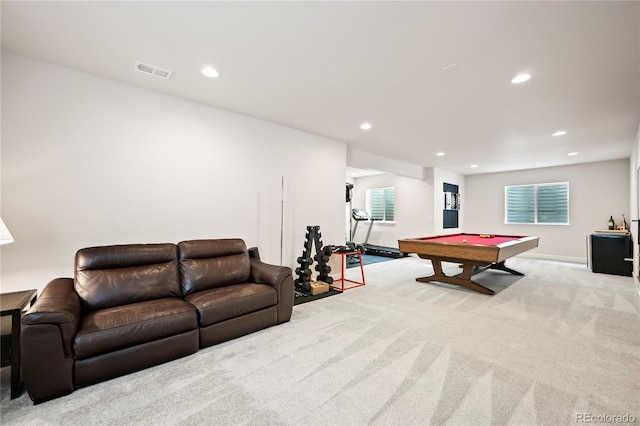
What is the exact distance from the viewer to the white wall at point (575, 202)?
6.92 meters

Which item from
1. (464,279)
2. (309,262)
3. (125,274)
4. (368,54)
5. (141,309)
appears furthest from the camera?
(464,279)

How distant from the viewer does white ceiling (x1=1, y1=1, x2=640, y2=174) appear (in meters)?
2.00

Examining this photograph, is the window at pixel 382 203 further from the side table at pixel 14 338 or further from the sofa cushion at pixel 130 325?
the side table at pixel 14 338

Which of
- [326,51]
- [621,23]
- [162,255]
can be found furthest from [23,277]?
[621,23]

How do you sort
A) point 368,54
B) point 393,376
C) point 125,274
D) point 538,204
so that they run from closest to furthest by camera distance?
point 393,376, point 368,54, point 125,274, point 538,204

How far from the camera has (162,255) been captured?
9.84 feet

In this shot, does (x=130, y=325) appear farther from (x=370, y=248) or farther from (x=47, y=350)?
(x=370, y=248)

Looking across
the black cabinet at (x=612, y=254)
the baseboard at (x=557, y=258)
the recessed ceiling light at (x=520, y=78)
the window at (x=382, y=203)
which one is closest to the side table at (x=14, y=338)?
the recessed ceiling light at (x=520, y=78)

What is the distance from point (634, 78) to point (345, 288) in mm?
4189

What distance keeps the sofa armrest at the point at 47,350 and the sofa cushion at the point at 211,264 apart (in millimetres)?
1077

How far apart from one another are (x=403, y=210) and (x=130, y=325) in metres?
7.94

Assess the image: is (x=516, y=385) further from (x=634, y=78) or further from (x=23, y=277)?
(x=23, y=277)

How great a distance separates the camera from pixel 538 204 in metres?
8.12

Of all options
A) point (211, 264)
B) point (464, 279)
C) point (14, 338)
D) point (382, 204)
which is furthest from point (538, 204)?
point (14, 338)
